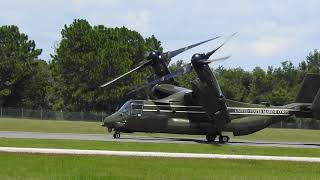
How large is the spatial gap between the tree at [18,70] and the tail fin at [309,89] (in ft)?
195

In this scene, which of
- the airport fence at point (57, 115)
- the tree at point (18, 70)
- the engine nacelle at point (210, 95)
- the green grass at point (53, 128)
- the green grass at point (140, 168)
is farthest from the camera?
the tree at point (18, 70)

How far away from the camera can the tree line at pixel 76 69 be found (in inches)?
3469

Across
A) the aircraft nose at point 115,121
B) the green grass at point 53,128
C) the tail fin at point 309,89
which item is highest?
the tail fin at point 309,89

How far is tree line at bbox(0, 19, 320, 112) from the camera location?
289 ft

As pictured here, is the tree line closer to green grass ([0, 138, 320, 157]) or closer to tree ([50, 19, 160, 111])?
tree ([50, 19, 160, 111])

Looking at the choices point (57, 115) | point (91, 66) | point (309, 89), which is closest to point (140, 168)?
point (309, 89)

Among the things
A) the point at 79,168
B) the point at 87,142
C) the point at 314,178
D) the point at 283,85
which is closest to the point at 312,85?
the point at 87,142

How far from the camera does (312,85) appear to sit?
39.9 meters

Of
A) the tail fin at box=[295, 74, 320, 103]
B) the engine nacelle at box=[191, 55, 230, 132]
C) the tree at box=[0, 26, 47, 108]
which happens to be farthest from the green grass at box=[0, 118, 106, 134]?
the tree at box=[0, 26, 47, 108]

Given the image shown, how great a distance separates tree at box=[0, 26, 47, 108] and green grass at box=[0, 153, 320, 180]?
71.4m

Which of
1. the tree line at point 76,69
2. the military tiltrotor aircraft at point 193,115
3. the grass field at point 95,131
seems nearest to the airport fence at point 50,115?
the tree line at point 76,69

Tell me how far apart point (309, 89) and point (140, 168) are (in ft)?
74.3

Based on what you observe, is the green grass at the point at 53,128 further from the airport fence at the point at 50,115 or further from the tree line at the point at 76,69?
the tree line at the point at 76,69

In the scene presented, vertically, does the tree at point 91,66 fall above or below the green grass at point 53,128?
above
